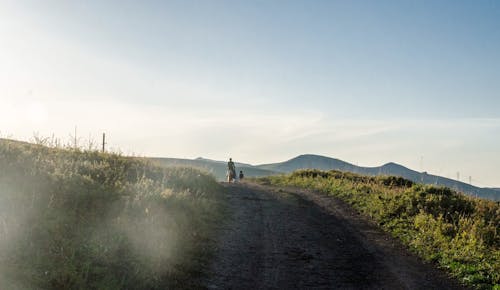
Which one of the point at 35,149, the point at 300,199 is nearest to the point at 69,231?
the point at 35,149

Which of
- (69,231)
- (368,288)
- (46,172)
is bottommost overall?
(368,288)

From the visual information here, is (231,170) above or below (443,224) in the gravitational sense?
above

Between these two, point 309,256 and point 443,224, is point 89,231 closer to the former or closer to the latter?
point 309,256

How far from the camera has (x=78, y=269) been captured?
327 inches

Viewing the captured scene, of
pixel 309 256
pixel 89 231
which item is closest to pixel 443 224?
pixel 309 256

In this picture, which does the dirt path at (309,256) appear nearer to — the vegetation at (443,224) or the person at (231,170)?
the vegetation at (443,224)

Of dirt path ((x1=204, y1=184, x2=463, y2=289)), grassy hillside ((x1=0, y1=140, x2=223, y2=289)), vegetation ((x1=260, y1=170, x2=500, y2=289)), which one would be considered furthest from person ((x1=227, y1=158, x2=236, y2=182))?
grassy hillside ((x1=0, y1=140, x2=223, y2=289))

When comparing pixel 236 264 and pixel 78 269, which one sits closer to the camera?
pixel 78 269

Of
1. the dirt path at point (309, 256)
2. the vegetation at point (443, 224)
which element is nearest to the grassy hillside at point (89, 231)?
the dirt path at point (309, 256)

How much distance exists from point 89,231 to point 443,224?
464 inches

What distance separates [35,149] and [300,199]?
1298cm

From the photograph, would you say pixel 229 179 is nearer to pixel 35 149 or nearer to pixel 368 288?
pixel 35 149

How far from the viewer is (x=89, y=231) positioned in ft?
32.5

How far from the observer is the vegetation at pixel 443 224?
11906 millimetres
